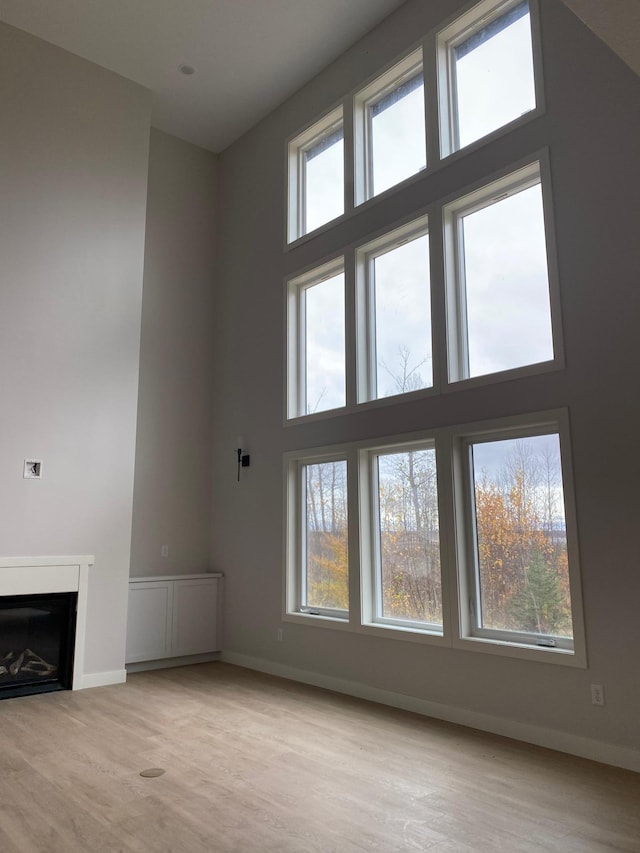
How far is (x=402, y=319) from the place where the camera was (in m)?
5.04

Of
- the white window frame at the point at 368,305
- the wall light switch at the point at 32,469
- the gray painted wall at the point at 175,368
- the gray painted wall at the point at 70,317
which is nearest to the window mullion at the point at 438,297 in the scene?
the white window frame at the point at 368,305

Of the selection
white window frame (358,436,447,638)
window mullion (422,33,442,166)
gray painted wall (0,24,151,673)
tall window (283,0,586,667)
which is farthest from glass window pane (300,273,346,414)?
gray painted wall (0,24,151,673)

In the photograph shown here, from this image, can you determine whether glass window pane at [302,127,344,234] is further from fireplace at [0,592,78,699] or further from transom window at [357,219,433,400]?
fireplace at [0,592,78,699]

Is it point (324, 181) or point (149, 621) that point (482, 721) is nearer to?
point (149, 621)

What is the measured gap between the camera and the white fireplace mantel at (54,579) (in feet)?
16.1

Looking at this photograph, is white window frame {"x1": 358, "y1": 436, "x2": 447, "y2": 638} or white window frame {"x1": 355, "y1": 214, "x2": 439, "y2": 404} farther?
white window frame {"x1": 355, "y1": 214, "x2": 439, "y2": 404}

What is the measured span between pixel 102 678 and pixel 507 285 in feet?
14.0

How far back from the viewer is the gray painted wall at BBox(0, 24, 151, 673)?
5148mm

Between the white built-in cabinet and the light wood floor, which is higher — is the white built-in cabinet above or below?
above

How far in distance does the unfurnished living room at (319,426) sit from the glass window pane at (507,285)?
1.0 inches

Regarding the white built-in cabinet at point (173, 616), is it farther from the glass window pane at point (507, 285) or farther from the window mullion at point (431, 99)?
the window mullion at point (431, 99)

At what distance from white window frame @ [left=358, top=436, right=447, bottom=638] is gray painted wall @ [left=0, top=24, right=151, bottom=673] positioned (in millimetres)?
2046

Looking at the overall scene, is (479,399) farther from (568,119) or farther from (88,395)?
(88,395)

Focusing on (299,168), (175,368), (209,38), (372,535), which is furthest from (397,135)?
(372,535)
